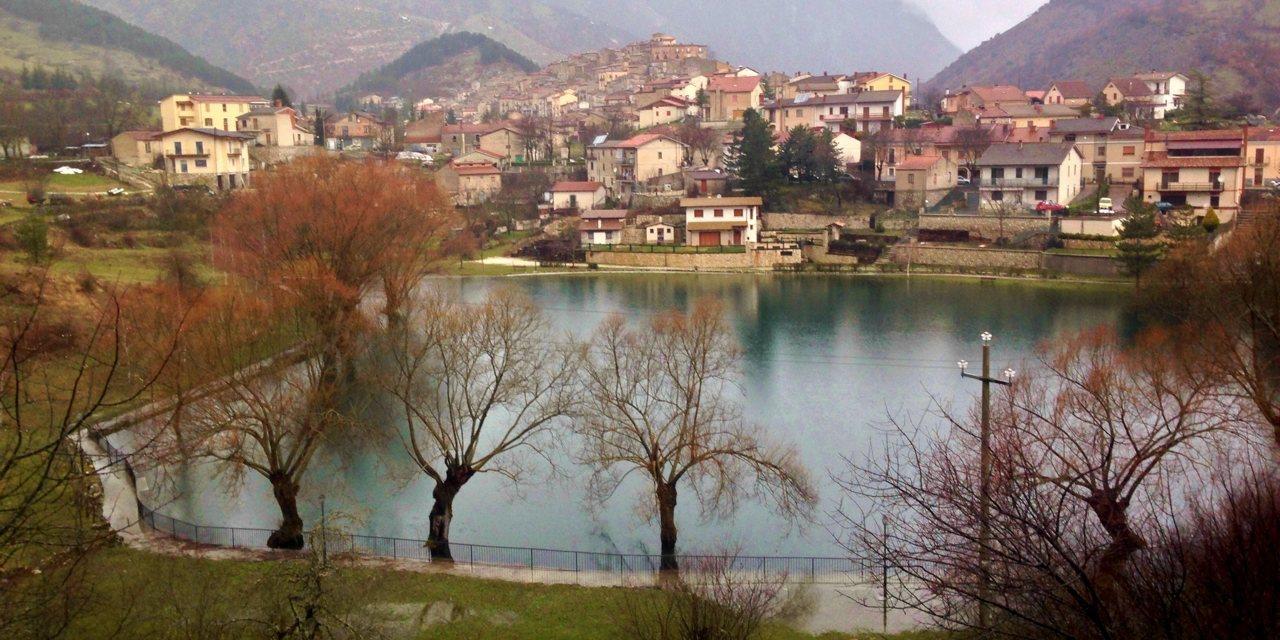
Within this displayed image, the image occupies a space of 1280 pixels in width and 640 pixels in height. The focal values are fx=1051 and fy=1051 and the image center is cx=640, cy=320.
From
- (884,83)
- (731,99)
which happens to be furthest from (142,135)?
(884,83)

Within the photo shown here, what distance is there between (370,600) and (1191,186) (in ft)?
73.0

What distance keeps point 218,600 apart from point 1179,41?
56.1 m

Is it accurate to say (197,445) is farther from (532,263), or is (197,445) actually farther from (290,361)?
(532,263)

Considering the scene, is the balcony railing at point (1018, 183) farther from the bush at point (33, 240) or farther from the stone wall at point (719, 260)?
the bush at point (33, 240)

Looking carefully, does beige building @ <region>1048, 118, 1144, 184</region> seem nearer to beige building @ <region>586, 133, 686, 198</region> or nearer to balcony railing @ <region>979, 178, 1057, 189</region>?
balcony railing @ <region>979, 178, 1057, 189</region>

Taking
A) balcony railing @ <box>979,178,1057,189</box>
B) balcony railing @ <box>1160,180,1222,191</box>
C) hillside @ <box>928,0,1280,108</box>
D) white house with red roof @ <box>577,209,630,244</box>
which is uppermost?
hillside @ <box>928,0,1280,108</box>

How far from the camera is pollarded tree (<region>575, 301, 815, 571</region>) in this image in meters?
8.06

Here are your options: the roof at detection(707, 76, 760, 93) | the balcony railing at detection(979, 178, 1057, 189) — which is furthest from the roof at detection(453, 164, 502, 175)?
the balcony railing at detection(979, 178, 1057, 189)

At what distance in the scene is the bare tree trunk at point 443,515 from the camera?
7.91 metres

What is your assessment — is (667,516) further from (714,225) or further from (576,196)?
(576,196)

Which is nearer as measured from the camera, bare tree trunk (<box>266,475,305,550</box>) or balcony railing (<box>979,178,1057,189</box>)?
bare tree trunk (<box>266,475,305,550</box>)

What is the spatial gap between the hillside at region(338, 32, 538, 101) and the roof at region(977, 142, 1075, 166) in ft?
179

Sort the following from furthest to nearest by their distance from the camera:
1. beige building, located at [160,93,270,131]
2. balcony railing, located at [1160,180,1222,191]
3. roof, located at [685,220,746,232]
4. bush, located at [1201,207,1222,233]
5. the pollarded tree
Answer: beige building, located at [160,93,270,131], roof, located at [685,220,746,232], balcony railing, located at [1160,180,1222,191], bush, located at [1201,207,1222,233], the pollarded tree

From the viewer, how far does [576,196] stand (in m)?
29.5
